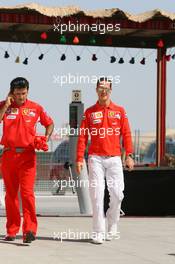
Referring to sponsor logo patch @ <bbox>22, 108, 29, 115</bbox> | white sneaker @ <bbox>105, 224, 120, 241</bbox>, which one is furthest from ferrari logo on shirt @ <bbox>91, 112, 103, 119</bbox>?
white sneaker @ <bbox>105, 224, 120, 241</bbox>

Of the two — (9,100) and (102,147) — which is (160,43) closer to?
(102,147)

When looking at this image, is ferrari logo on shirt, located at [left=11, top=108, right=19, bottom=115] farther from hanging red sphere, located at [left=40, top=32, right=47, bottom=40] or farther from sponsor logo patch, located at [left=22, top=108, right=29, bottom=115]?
hanging red sphere, located at [left=40, top=32, right=47, bottom=40]

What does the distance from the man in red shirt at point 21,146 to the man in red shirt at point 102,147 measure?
0.54 m

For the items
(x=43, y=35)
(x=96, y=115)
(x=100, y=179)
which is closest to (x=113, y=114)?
(x=96, y=115)

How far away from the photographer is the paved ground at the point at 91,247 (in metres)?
7.65

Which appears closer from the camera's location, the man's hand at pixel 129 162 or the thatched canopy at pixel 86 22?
the man's hand at pixel 129 162

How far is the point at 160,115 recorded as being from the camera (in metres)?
14.8

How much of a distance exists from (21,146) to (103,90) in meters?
1.09

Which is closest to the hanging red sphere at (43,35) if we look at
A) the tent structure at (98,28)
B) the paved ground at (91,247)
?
the tent structure at (98,28)

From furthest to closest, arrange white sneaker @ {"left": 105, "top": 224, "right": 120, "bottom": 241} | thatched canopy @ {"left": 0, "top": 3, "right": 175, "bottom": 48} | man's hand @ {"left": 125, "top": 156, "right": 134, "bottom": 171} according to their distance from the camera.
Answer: thatched canopy @ {"left": 0, "top": 3, "right": 175, "bottom": 48} < white sneaker @ {"left": 105, "top": 224, "right": 120, "bottom": 241} < man's hand @ {"left": 125, "top": 156, "right": 134, "bottom": 171}

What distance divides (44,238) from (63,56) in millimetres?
5270

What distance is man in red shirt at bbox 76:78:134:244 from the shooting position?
8.80 meters

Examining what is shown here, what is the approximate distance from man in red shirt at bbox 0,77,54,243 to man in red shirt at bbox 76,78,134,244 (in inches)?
21.1

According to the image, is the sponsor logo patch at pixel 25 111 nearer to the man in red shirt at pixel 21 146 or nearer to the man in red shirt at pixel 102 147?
the man in red shirt at pixel 21 146
